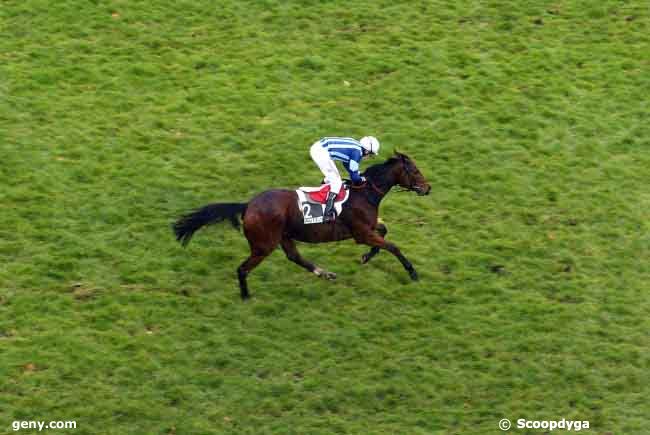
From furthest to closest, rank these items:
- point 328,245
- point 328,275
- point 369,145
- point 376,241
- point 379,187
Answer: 1. point 328,245
2. point 328,275
3. point 379,187
4. point 376,241
5. point 369,145

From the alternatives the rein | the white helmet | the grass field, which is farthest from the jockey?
the grass field

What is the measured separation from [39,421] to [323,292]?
442 centimetres

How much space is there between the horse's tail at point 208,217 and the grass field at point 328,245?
32.0 inches

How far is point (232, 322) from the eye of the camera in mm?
13078

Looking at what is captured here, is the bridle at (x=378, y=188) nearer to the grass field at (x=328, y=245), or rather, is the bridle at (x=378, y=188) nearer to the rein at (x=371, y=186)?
the rein at (x=371, y=186)

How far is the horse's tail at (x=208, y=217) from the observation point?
13.2 meters

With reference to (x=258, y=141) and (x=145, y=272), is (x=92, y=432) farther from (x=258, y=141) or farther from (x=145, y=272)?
(x=258, y=141)

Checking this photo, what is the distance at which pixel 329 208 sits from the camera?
43.4ft

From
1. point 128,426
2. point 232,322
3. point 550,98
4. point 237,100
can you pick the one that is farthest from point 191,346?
point 550,98

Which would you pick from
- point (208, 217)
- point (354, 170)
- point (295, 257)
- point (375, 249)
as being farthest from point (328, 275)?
point (208, 217)

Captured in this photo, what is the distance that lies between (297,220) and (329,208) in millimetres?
493

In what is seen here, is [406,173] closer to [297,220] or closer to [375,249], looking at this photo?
[375,249]

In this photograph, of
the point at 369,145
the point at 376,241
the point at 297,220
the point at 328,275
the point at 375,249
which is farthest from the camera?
the point at 375,249

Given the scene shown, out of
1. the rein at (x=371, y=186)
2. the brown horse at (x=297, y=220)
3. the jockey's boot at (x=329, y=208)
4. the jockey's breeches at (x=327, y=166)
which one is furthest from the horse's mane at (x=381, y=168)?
the jockey's boot at (x=329, y=208)
